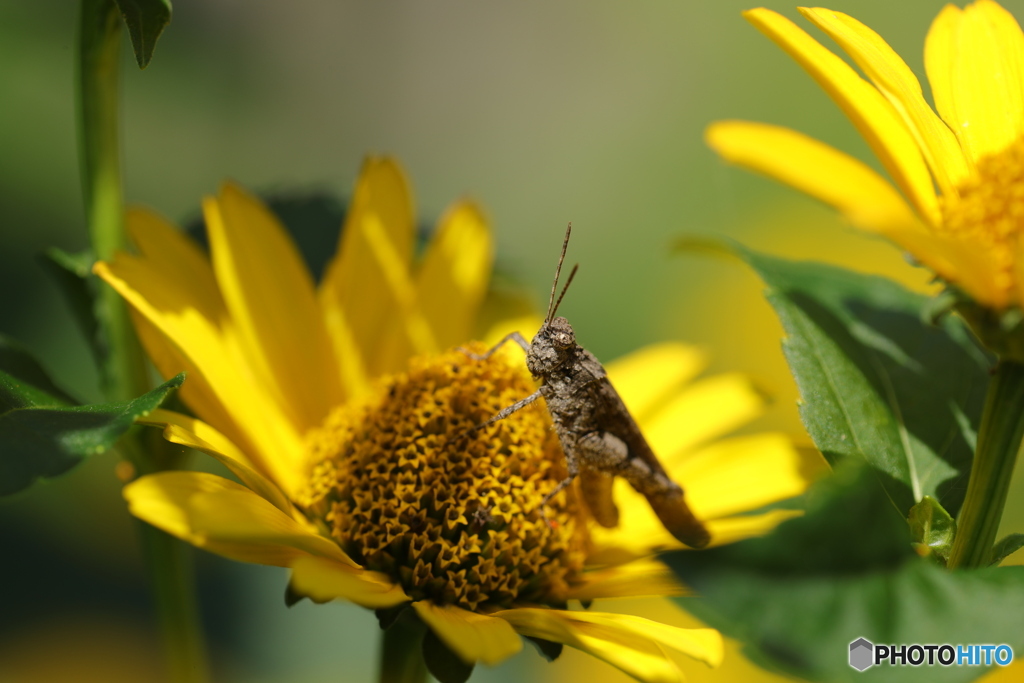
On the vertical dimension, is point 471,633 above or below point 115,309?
below

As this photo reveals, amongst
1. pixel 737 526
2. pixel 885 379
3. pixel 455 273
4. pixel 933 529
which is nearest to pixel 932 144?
pixel 885 379

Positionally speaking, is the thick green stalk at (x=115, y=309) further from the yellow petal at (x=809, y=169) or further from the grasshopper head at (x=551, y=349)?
the yellow petal at (x=809, y=169)

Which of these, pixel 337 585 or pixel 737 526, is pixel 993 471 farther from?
pixel 337 585

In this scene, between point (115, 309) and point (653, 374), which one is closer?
point (115, 309)

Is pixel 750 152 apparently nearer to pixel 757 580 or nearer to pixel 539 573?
pixel 757 580

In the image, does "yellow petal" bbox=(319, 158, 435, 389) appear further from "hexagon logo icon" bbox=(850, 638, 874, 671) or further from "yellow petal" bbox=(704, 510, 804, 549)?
"hexagon logo icon" bbox=(850, 638, 874, 671)

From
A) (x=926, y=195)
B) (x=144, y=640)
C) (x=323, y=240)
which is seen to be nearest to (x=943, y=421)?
(x=926, y=195)
